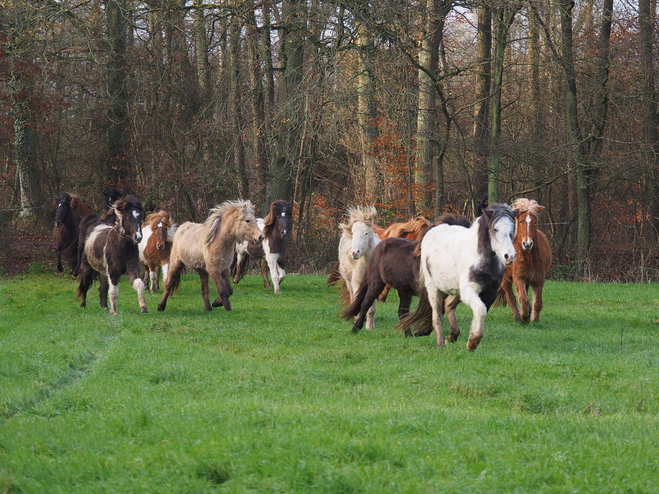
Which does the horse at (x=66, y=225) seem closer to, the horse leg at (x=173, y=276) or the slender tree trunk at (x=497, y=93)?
the horse leg at (x=173, y=276)

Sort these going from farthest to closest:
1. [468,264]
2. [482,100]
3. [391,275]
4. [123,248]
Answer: [482,100] → [123,248] → [391,275] → [468,264]

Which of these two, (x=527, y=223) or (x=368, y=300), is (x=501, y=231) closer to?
(x=368, y=300)

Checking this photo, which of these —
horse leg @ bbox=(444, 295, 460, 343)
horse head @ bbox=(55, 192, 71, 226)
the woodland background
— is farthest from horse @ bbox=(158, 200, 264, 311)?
horse head @ bbox=(55, 192, 71, 226)

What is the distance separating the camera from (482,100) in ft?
80.1

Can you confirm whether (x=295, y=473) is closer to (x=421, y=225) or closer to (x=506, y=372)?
(x=506, y=372)

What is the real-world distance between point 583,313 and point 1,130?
20053 millimetres

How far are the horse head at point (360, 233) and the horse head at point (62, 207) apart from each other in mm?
10334

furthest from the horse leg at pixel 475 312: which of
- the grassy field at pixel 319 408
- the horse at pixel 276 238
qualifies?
the horse at pixel 276 238

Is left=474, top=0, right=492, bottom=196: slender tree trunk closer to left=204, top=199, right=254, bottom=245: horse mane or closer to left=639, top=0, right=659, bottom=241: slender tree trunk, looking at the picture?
left=639, top=0, right=659, bottom=241: slender tree trunk

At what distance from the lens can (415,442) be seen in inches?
208

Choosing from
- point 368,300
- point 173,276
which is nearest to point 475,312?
point 368,300

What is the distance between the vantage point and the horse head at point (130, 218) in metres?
13.3

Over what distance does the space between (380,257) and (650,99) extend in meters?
16.3

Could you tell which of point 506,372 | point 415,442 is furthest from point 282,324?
point 415,442
